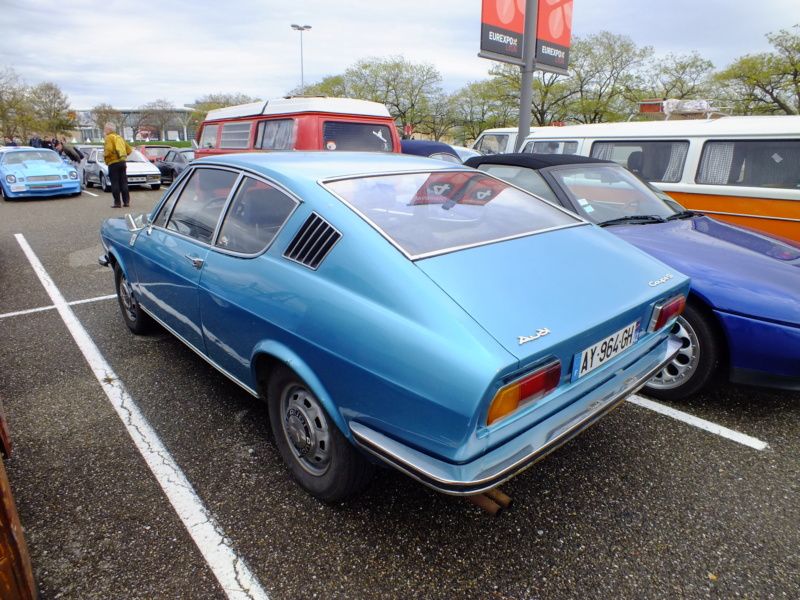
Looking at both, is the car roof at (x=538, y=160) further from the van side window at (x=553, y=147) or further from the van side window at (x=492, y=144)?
the van side window at (x=492, y=144)

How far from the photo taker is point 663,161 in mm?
5723

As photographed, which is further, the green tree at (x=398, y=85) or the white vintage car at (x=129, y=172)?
the green tree at (x=398, y=85)

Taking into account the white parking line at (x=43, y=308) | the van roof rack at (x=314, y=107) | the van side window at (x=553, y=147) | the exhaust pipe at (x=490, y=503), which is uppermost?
the van roof rack at (x=314, y=107)

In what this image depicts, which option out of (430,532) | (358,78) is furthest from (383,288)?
(358,78)

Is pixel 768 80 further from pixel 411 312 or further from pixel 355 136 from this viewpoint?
pixel 411 312

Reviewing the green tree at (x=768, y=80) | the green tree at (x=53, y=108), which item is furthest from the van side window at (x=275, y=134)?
the green tree at (x=53, y=108)

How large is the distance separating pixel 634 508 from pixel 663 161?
15.5 ft

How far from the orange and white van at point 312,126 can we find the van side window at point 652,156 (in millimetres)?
3603

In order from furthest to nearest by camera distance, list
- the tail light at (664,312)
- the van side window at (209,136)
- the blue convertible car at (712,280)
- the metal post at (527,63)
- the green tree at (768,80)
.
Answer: the green tree at (768,80), the van side window at (209,136), the metal post at (527,63), the blue convertible car at (712,280), the tail light at (664,312)

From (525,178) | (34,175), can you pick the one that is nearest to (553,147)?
(525,178)

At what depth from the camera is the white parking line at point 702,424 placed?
2.74 metres

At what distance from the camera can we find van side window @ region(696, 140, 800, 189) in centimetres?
493

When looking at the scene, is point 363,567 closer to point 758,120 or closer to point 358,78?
point 758,120

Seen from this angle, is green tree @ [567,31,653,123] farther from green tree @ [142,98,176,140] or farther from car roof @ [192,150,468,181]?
green tree @ [142,98,176,140]
